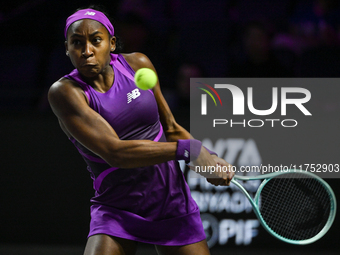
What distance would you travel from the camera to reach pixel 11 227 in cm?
439

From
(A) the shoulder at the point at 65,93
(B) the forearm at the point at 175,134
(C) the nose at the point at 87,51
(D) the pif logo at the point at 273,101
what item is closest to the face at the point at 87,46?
(C) the nose at the point at 87,51

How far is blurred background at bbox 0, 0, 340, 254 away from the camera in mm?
4371

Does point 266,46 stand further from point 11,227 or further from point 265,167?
point 11,227

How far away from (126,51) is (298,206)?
2.59 meters

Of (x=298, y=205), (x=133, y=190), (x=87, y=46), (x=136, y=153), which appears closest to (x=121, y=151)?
(x=136, y=153)

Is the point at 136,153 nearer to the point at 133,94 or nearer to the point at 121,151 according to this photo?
the point at 121,151

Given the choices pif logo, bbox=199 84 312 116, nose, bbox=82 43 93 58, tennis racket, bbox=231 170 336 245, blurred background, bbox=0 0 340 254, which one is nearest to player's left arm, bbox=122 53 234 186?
nose, bbox=82 43 93 58

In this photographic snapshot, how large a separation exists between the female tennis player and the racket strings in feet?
4.16

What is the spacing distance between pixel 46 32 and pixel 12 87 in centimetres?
104

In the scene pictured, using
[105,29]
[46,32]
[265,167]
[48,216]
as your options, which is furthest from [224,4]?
[105,29]

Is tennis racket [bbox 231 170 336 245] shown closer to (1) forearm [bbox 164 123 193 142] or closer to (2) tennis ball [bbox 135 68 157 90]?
(1) forearm [bbox 164 123 193 142]

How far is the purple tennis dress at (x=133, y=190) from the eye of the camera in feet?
7.45

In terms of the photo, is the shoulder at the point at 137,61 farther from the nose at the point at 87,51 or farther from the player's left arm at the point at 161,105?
the nose at the point at 87,51

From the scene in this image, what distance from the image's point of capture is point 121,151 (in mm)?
2098
